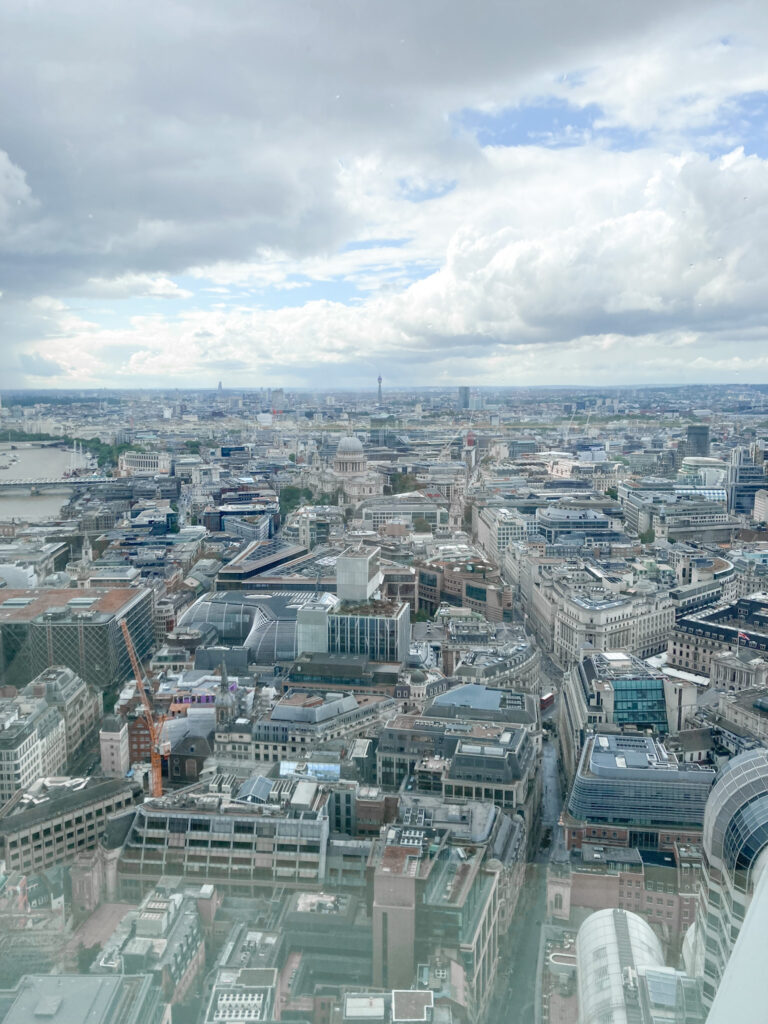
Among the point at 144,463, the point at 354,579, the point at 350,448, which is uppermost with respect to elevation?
the point at 350,448

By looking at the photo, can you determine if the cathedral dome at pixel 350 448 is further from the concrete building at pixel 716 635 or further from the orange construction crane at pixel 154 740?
the orange construction crane at pixel 154 740

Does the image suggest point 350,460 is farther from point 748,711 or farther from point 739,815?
point 739,815

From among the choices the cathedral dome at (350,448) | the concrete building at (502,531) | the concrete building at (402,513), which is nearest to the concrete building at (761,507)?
the concrete building at (502,531)

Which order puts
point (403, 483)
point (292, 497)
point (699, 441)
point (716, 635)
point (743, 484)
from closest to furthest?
point (716, 635) → point (743, 484) → point (292, 497) → point (403, 483) → point (699, 441)

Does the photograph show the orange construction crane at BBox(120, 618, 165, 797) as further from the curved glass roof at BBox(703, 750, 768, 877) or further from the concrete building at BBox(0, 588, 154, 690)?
the curved glass roof at BBox(703, 750, 768, 877)

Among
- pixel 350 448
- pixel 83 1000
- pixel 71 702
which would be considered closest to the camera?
pixel 83 1000

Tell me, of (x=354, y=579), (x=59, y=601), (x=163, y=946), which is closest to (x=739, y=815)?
(x=163, y=946)

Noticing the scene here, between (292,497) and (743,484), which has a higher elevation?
(743,484)

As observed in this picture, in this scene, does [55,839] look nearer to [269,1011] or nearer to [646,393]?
[269,1011]

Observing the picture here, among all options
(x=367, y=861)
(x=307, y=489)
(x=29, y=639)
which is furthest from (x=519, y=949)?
(x=307, y=489)
